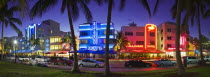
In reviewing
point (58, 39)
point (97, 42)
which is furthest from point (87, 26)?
point (58, 39)

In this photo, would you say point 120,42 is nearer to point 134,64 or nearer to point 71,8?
point 134,64

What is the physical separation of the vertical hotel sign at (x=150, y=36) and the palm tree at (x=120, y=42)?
684 centimetres

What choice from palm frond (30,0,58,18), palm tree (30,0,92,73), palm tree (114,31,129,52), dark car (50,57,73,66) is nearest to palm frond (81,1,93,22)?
palm tree (30,0,92,73)

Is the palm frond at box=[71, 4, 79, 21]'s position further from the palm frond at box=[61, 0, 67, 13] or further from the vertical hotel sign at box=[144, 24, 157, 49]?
the vertical hotel sign at box=[144, 24, 157, 49]

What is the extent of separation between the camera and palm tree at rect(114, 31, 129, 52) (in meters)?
56.8

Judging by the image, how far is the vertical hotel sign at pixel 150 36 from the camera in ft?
196

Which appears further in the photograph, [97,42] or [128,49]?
[97,42]

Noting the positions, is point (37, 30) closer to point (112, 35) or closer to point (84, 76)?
point (112, 35)

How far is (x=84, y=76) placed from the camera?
15125 mm

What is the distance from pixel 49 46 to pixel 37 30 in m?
14.4

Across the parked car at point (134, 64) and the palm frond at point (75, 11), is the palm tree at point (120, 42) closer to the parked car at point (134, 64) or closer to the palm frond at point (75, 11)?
the parked car at point (134, 64)

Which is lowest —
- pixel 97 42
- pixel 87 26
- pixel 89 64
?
pixel 89 64

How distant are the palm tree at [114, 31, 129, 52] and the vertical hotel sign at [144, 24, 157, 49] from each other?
22.5 feet

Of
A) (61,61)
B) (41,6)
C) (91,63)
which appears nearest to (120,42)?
(61,61)
